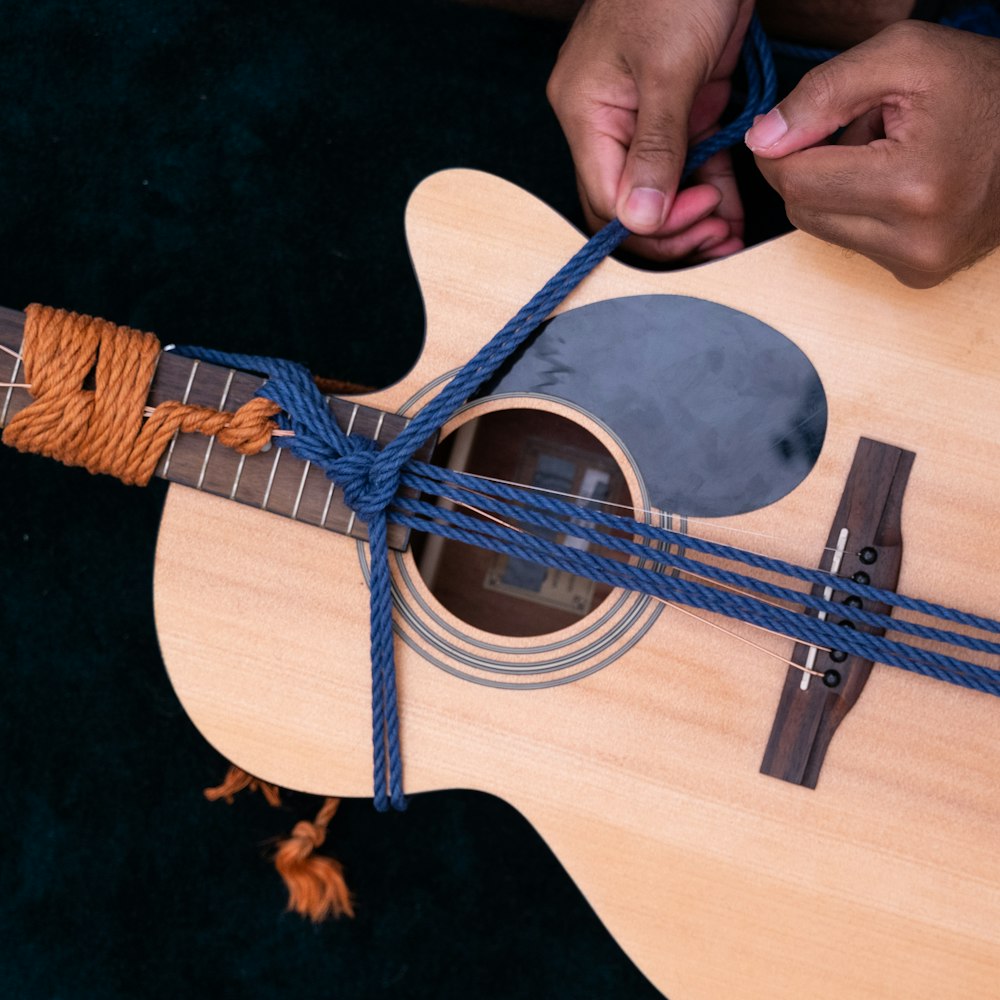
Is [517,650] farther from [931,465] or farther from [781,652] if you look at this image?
[931,465]

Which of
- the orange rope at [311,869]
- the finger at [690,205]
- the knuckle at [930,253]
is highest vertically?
the finger at [690,205]

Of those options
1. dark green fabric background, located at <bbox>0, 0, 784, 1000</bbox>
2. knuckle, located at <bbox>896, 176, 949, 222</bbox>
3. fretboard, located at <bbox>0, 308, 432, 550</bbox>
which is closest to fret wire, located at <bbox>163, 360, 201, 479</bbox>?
fretboard, located at <bbox>0, 308, 432, 550</bbox>

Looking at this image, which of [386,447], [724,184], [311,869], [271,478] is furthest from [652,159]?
[311,869]

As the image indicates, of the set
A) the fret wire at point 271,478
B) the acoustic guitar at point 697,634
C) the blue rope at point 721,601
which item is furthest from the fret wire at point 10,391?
the blue rope at point 721,601

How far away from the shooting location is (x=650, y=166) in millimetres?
961

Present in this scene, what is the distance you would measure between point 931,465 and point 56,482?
1091 mm

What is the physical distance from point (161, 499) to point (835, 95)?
95 centimetres

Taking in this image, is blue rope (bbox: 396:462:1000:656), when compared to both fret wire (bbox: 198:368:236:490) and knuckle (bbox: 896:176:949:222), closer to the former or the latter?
fret wire (bbox: 198:368:236:490)

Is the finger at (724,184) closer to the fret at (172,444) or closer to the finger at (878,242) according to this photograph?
the finger at (878,242)

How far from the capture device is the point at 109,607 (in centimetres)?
131

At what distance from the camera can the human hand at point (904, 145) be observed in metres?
0.88

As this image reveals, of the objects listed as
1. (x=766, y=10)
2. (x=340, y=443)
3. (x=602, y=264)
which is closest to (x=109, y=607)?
(x=340, y=443)

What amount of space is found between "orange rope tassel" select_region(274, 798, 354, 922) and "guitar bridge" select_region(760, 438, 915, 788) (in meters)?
0.54

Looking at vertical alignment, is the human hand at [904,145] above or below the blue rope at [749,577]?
above
